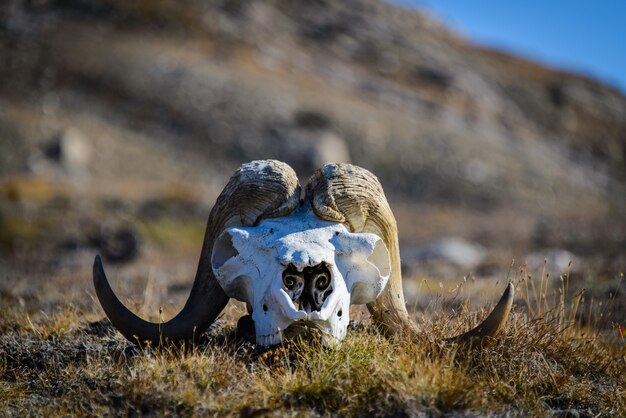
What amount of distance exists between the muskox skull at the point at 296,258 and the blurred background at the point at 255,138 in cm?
655

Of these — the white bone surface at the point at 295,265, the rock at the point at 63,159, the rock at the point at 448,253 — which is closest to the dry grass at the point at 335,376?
the white bone surface at the point at 295,265

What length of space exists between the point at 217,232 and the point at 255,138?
28.2m

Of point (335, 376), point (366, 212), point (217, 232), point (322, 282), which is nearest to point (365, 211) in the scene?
point (366, 212)

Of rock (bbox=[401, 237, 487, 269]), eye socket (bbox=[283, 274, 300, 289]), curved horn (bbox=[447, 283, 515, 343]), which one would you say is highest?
eye socket (bbox=[283, 274, 300, 289])

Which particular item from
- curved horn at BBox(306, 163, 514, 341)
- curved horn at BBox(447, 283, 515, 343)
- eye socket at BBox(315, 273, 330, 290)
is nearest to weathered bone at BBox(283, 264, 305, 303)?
eye socket at BBox(315, 273, 330, 290)

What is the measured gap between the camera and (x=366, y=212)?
630 centimetres

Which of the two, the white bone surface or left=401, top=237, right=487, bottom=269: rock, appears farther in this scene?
left=401, top=237, right=487, bottom=269: rock

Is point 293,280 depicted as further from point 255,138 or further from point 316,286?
point 255,138

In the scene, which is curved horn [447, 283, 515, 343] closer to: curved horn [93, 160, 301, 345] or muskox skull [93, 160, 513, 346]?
muskox skull [93, 160, 513, 346]

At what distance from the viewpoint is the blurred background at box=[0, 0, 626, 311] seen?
821 inches

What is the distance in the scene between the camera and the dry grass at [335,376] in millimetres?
5094

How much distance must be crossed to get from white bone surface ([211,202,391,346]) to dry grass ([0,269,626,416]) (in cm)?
27

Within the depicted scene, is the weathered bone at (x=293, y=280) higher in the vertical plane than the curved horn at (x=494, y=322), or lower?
higher

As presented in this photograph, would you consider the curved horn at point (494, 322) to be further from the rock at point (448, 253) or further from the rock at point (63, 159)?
the rock at point (63, 159)
